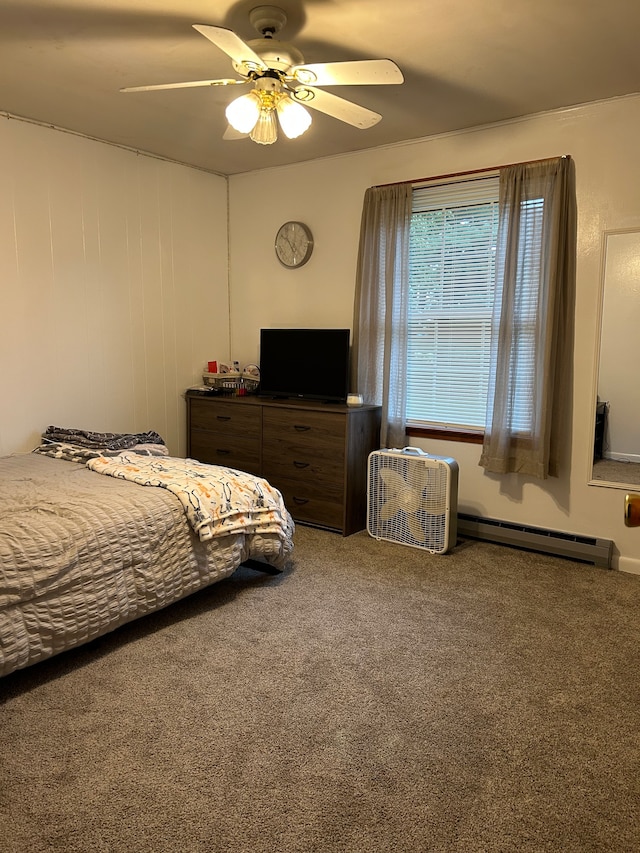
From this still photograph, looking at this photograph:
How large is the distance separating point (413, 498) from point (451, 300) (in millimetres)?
1299

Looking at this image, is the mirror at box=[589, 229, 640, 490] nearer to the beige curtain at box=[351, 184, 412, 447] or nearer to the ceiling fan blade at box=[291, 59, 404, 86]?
the beige curtain at box=[351, 184, 412, 447]

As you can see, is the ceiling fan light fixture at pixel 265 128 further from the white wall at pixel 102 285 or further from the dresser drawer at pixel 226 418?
the dresser drawer at pixel 226 418

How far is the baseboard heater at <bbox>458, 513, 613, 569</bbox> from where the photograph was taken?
3.48 meters

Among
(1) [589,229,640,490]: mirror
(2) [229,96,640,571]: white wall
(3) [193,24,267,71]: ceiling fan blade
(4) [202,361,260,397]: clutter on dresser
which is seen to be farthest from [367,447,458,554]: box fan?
(3) [193,24,267,71]: ceiling fan blade

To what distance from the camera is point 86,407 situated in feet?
13.6

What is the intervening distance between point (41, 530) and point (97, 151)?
2846 millimetres

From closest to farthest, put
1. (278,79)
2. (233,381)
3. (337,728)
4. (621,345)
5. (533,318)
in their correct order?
(337,728), (278,79), (621,345), (533,318), (233,381)

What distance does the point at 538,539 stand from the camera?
367 cm

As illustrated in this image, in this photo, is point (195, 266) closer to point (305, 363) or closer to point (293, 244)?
point (293, 244)

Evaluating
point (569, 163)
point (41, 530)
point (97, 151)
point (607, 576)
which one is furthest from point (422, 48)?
point (607, 576)

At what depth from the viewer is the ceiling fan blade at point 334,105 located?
102 inches

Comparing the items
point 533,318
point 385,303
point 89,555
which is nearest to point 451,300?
point 385,303

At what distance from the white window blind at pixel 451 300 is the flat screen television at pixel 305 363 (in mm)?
470

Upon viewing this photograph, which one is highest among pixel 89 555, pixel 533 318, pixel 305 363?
pixel 533 318
